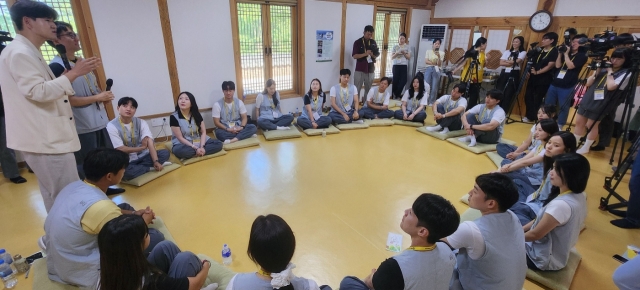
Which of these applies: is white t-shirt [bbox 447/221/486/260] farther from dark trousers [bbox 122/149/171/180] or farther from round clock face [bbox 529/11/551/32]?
round clock face [bbox 529/11/551/32]

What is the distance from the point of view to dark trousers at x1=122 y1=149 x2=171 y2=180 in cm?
322

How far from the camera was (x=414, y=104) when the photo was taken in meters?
5.43

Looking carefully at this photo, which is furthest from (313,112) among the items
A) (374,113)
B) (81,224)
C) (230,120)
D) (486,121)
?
(81,224)

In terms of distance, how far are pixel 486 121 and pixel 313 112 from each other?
2.65 meters

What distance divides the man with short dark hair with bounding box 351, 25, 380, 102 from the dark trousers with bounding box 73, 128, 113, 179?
14.8 ft

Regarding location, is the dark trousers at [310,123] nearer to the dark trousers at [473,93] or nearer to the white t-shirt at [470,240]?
the dark trousers at [473,93]

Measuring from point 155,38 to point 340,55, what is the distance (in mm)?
3391

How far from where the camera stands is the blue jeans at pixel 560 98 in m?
4.73

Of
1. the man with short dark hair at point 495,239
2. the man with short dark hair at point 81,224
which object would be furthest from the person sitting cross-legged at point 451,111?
the man with short dark hair at point 81,224

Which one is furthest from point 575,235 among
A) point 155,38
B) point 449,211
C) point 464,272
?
point 155,38

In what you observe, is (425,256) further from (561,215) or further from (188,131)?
(188,131)

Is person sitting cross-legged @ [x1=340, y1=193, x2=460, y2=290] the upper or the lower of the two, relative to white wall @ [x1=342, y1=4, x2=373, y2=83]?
lower

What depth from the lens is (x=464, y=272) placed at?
1.63 metres

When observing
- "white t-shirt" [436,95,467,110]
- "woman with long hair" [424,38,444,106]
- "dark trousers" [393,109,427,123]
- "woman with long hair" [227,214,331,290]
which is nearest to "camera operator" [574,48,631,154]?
"white t-shirt" [436,95,467,110]
